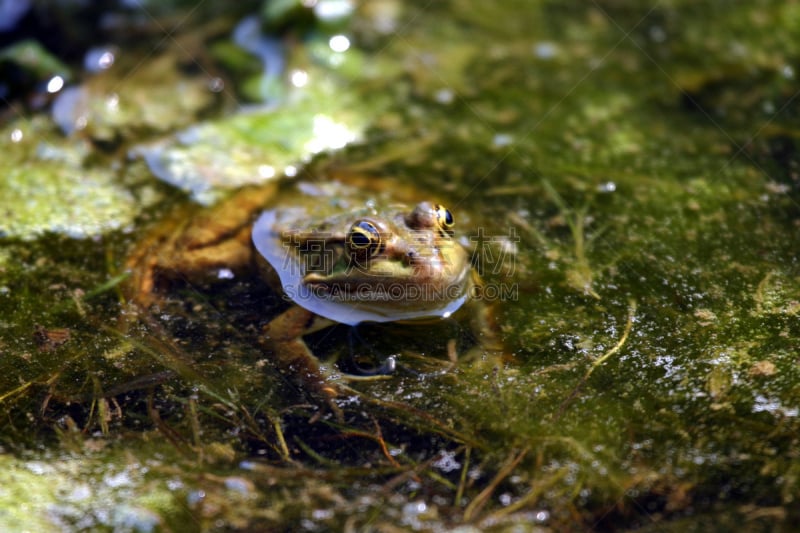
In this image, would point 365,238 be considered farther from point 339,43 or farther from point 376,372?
point 339,43

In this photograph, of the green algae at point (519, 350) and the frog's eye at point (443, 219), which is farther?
the frog's eye at point (443, 219)

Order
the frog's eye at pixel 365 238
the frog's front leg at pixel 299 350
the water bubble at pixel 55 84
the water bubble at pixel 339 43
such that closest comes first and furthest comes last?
the frog's front leg at pixel 299 350, the frog's eye at pixel 365 238, the water bubble at pixel 55 84, the water bubble at pixel 339 43

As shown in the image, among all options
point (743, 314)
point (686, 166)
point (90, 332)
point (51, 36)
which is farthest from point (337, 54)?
point (743, 314)

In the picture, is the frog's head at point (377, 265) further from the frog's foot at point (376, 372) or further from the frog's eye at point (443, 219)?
the frog's foot at point (376, 372)

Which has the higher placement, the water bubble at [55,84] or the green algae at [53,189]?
the water bubble at [55,84]

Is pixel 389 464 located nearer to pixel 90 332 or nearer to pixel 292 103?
pixel 90 332

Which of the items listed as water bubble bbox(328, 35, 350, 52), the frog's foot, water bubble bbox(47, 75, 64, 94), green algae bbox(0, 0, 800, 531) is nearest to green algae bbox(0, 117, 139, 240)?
green algae bbox(0, 0, 800, 531)

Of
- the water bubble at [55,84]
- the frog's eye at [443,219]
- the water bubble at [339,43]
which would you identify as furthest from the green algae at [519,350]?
the water bubble at [55,84]

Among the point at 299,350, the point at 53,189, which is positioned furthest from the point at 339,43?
the point at 299,350
